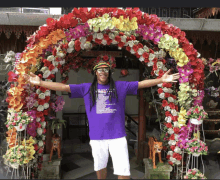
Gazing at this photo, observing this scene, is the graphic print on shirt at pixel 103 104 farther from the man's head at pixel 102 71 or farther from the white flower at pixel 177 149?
the white flower at pixel 177 149

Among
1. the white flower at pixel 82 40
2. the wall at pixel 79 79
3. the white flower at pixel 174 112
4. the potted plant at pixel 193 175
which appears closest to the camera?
the potted plant at pixel 193 175

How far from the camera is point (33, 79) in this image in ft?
9.75

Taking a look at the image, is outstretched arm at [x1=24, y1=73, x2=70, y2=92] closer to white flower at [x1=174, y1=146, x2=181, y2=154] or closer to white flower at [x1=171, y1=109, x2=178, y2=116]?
white flower at [x1=171, y1=109, x2=178, y2=116]

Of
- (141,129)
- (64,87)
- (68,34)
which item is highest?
(68,34)

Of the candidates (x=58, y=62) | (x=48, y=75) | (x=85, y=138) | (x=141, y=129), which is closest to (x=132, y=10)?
(x=58, y=62)

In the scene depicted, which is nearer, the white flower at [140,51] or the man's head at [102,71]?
the man's head at [102,71]

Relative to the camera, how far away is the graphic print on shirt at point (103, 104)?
289 cm

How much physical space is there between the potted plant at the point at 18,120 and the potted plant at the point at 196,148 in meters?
2.52

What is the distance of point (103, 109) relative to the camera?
2896 millimetres

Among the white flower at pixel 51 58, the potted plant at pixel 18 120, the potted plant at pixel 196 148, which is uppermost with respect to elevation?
the white flower at pixel 51 58

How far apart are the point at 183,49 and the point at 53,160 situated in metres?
3.26

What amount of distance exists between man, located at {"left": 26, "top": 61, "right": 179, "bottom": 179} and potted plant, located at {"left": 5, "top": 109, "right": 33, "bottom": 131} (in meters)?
0.53

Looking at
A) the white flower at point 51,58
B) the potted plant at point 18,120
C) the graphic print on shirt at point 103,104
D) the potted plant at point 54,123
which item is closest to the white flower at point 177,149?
the graphic print on shirt at point 103,104

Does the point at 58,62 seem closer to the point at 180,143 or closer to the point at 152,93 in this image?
the point at 152,93
